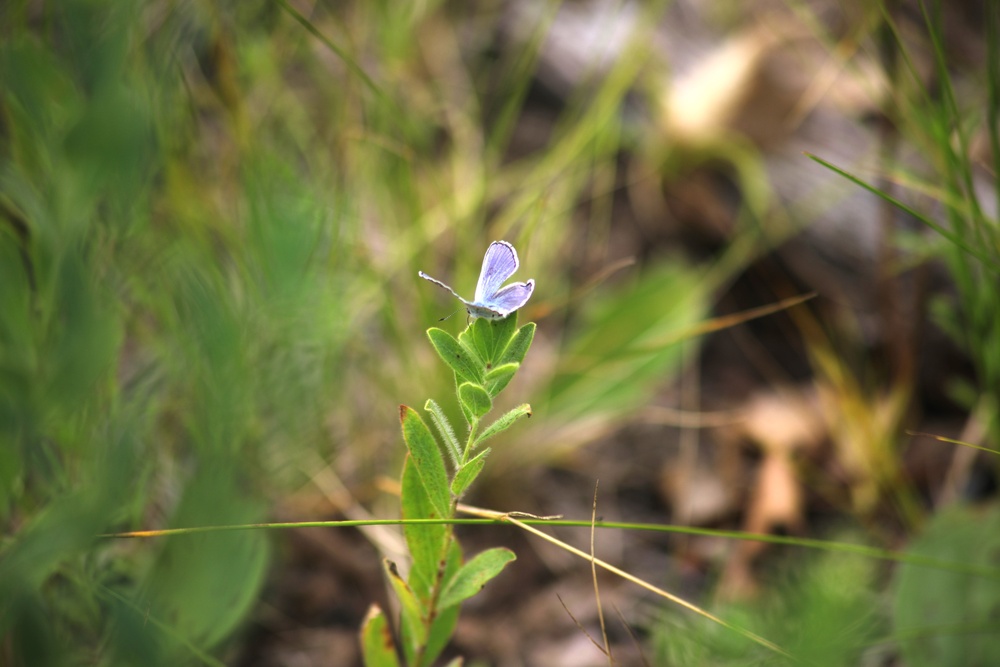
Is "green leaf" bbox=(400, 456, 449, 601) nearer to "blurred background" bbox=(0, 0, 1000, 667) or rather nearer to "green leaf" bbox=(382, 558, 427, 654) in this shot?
"green leaf" bbox=(382, 558, 427, 654)

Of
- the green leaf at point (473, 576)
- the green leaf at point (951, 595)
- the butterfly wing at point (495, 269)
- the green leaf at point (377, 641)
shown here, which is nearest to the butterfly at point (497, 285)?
the butterfly wing at point (495, 269)

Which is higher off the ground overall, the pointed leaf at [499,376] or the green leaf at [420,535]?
the pointed leaf at [499,376]

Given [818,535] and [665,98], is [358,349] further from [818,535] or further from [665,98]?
[665,98]

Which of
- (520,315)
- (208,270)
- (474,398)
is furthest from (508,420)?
(520,315)

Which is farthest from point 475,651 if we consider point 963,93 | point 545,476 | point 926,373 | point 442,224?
point 963,93

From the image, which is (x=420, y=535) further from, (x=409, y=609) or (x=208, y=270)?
(x=208, y=270)

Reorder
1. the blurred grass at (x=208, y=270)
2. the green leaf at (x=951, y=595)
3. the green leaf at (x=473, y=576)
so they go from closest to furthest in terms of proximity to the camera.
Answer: the blurred grass at (x=208, y=270) < the green leaf at (x=473, y=576) < the green leaf at (x=951, y=595)

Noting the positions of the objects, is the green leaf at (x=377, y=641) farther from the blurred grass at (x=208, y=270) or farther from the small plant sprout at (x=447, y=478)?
the blurred grass at (x=208, y=270)
